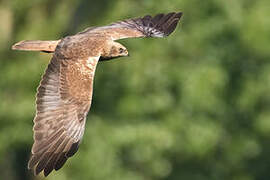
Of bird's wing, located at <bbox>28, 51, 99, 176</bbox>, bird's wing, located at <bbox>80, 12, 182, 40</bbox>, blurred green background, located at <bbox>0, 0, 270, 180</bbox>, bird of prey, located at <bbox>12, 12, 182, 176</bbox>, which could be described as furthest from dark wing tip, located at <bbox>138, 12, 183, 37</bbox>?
blurred green background, located at <bbox>0, 0, 270, 180</bbox>

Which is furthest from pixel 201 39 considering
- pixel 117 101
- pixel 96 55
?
pixel 96 55

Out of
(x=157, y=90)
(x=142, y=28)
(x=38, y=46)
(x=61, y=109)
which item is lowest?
(x=157, y=90)

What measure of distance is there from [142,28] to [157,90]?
7.69 metres

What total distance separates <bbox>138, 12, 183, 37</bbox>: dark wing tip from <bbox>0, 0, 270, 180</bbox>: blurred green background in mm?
6535

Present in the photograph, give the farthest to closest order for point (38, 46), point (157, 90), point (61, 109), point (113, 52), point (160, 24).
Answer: point (157, 90) < point (160, 24) < point (113, 52) < point (38, 46) < point (61, 109)

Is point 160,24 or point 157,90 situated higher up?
point 160,24

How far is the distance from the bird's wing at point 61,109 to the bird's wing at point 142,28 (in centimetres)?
127

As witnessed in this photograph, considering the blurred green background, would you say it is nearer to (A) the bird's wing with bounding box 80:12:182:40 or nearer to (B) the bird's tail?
(A) the bird's wing with bounding box 80:12:182:40

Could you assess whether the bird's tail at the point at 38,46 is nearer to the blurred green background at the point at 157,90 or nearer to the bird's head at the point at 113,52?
the bird's head at the point at 113,52

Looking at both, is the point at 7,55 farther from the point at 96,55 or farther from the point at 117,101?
the point at 96,55

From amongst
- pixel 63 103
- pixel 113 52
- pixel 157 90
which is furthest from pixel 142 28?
pixel 157 90

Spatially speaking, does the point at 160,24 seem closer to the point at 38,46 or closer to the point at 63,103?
the point at 38,46

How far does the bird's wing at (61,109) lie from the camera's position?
9.92 m

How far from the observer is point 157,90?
65.3 ft
